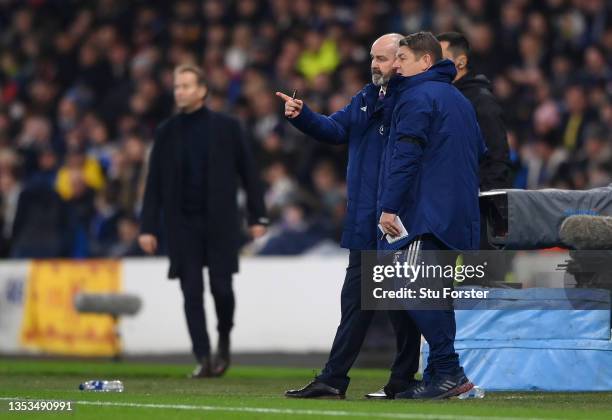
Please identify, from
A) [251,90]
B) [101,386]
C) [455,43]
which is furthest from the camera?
[251,90]

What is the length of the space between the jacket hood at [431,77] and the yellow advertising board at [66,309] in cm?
838

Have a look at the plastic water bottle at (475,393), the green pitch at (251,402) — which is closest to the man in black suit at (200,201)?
the green pitch at (251,402)

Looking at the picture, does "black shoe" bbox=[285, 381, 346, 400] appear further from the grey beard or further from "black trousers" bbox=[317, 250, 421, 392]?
the grey beard

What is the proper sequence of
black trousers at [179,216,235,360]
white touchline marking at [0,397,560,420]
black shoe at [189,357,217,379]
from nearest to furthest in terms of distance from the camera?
1. white touchline marking at [0,397,560,420]
2. black shoe at [189,357,217,379]
3. black trousers at [179,216,235,360]

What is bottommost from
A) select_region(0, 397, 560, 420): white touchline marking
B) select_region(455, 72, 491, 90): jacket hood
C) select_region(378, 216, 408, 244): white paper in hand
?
select_region(0, 397, 560, 420): white touchline marking

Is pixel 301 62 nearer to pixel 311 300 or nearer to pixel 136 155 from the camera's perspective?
pixel 136 155

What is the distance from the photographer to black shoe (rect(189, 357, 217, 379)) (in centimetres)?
1166

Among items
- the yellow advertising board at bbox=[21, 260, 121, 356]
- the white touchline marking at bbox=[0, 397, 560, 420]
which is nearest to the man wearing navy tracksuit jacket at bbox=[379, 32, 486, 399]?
the white touchline marking at bbox=[0, 397, 560, 420]

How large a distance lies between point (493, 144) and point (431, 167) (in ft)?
6.15

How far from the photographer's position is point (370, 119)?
8945 millimetres

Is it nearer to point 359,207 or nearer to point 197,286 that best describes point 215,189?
point 197,286

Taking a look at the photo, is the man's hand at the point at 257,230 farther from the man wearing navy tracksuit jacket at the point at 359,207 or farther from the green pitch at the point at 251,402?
the man wearing navy tracksuit jacket at the point at 359,207

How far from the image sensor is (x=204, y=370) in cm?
1167

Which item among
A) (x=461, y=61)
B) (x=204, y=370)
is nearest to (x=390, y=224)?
(x=461, y=61)
